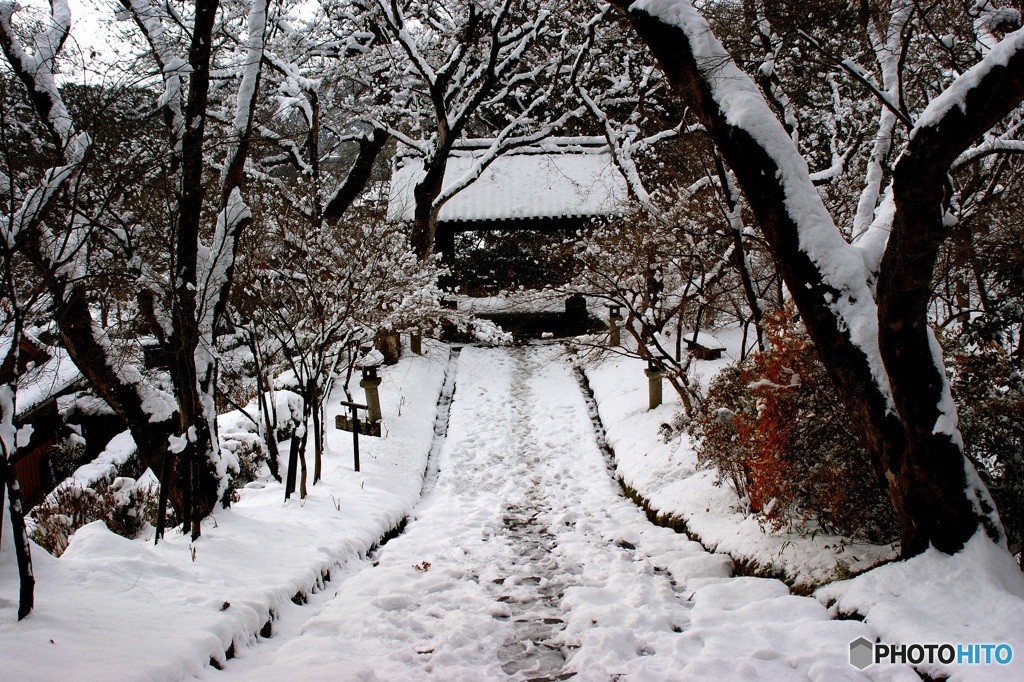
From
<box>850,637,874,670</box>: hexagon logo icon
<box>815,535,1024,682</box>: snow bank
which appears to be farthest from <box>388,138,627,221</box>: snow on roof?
<box>850,637,874,670</box>: hexagon logo icon

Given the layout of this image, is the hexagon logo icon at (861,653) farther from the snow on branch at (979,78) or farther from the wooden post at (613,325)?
the wooden post at (613,325)

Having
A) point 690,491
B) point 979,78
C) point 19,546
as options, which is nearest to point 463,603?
point 19,546

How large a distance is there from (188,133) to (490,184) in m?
13.6

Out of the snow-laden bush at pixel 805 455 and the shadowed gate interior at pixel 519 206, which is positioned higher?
the shadowed gate interior at pixel 519 206

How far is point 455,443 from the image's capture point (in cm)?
1081

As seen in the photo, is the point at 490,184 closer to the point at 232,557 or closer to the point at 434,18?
the point at 434,18

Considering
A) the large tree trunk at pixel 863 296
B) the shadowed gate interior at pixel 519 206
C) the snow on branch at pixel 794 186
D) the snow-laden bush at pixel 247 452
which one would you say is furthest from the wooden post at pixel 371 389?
the snow on branch at pixel 794 186

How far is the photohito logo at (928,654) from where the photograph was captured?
10.2ft

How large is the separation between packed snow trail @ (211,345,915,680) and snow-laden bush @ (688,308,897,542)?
70 centimetres

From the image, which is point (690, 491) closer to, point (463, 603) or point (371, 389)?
point (463, 603)

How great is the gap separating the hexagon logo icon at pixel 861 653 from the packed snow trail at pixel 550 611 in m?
0.05

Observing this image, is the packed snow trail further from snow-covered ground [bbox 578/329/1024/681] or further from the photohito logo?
snow-covered ground [bbox 578/329/1024/681]

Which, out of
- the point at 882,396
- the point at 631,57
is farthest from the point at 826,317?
the point at 631,57

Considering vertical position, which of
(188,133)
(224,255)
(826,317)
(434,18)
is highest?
(434,18)
